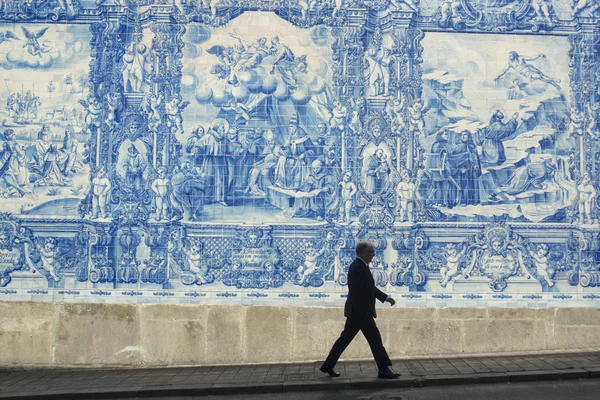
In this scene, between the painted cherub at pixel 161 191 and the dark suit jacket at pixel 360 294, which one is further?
the painted cherub at pixel 161 191

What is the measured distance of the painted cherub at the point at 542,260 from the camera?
10461 mm

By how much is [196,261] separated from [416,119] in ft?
12.1

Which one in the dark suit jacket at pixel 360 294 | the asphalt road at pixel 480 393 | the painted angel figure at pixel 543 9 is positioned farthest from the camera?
the painted angel figure at pixel 543 9

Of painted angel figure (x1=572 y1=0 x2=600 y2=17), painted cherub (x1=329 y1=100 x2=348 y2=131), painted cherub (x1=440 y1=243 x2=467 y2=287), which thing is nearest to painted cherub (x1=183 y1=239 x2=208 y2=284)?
painted cherub (x1=329 y1=100 x2=348 y2=131)

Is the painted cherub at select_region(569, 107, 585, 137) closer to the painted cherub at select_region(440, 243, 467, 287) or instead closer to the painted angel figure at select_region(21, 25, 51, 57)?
the painted cherub at select_region(440, 243, 467, 287)

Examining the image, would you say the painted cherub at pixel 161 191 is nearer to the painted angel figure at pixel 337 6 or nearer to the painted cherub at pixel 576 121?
the painted angel figure at pixel 337 6

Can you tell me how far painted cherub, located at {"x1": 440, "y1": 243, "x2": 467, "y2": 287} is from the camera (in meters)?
10.4

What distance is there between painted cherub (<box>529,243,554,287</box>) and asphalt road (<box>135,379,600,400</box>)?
193 centimetres

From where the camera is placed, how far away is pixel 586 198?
10609 mm

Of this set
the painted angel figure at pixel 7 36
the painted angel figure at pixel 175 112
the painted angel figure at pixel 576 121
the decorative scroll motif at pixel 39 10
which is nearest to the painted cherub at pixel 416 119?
the painted angel figure at pixel 576 121

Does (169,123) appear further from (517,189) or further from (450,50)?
(517,189)

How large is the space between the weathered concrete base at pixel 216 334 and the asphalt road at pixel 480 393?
1535mm

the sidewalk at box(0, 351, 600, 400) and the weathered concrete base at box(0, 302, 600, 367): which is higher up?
the weathered concrete base at box(0, 302, 600, 367)

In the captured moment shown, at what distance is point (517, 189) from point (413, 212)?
152 centimetres
